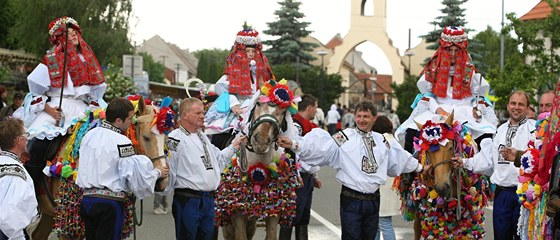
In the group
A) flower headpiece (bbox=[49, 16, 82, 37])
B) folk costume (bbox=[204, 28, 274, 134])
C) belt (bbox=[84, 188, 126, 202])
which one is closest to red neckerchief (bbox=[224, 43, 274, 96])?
folk costume (bbox=[204, 28, 274, 134])

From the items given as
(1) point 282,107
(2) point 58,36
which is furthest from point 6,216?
(2) point 58,36

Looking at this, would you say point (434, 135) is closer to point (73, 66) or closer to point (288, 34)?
point (73, 66)

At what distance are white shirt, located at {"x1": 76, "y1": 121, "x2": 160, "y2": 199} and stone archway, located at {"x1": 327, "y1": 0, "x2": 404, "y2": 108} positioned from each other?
8337 centimetres

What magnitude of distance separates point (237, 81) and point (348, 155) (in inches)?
128

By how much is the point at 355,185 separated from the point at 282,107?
106 centimetres

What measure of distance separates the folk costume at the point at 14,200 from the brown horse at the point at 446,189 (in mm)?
4999

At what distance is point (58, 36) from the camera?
1231cm

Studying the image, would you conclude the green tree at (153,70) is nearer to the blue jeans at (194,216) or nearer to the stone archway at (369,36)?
the stone archway at (369,36)

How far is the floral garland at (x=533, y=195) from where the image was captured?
835 centimetres

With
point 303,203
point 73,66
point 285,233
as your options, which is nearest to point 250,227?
point 285,233

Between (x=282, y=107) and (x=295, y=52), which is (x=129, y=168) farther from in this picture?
(x=295, y=52)

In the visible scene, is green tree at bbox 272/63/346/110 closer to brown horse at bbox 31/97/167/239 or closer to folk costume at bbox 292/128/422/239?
brown horse at bbox 31/97/167/239

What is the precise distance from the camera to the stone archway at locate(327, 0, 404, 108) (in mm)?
91938

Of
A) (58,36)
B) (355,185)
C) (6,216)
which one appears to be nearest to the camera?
(6,216)
